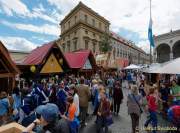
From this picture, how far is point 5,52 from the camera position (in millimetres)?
9648

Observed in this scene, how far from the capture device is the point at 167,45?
3353 cm

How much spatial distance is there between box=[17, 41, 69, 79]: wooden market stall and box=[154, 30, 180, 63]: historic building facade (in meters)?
20.7

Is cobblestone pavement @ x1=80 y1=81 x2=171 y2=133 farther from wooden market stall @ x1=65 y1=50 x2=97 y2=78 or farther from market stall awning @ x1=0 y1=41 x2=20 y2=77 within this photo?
wooden market stall @ x1=65 y1=50 x2=97 y2=78

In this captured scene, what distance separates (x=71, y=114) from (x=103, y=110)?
145 cm

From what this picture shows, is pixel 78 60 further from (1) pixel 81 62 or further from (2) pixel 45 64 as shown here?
(2) pixel 45 64

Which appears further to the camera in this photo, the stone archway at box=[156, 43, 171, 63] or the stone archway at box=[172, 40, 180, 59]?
the stone archway at box=[156, 43, 171, 63]

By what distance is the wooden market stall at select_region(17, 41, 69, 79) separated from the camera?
14.0 meters

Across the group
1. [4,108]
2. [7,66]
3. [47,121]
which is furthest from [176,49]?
[47,121]

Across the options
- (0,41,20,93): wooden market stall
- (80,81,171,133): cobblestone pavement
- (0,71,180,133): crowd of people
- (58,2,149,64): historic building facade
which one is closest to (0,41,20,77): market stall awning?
(0,41,20,93): wooden market stall

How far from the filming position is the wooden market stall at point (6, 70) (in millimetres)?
9762

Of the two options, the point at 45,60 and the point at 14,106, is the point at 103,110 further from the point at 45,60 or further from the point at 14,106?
the point at 45,60

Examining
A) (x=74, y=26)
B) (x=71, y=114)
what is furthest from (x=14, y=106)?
(x=74, y=26)

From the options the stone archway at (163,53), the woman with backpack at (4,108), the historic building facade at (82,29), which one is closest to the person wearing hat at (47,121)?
the woman with backpack at (4,108)

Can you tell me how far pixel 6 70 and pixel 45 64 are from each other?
4550 millimetres
